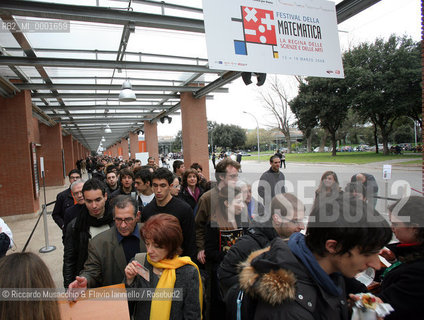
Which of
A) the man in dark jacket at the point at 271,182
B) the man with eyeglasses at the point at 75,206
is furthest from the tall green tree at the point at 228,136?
the man with eyeglasses at the point at 75,206

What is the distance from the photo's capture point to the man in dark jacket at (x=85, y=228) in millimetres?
2486

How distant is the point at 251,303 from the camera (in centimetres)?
120

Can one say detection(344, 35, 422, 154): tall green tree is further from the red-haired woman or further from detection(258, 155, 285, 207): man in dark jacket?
the red-haired woman

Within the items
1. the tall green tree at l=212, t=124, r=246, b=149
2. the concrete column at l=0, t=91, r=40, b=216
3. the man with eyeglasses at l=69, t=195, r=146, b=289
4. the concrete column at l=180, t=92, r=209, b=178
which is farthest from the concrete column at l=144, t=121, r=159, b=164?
the tall green tree at l=212, t=124, r=246, b=149

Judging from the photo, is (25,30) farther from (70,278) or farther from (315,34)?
(315,34)

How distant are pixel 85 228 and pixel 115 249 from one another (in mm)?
587

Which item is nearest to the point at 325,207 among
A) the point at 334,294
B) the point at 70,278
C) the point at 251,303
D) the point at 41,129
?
the point at 334,294

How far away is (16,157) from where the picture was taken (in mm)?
8734

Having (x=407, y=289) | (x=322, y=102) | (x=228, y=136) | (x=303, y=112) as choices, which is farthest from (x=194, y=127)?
(x=228, y=136)

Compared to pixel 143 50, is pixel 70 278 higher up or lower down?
lower down

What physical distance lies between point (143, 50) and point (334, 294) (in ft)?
20.8

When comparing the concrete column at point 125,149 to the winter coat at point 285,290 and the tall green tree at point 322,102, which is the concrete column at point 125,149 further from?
the winter coat at point 285,290

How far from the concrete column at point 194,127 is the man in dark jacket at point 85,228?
7320mm

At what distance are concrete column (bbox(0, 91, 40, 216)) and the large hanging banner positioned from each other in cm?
870
